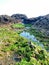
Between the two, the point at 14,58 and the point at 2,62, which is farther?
the point at 14,58

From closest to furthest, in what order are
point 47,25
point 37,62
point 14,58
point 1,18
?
point 37,62
point 14,58
point 47,25
point 1,18

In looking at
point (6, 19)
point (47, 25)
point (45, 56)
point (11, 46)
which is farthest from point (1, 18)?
point (45, 56)

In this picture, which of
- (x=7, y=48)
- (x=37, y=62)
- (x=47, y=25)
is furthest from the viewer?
(x=47, y=25)

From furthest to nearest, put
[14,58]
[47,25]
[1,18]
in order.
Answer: [1,18] → [47,25] → [14,58]

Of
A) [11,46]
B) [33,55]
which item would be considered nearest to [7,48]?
[11,46]

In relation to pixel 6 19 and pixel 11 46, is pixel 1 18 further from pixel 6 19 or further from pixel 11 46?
pixel 11 46

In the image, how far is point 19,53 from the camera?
5003 cm

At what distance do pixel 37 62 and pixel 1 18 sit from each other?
393 ft

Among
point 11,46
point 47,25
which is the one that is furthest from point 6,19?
point 11,46

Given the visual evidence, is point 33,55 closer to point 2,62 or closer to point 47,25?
point 2,62

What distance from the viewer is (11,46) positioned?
5709cm

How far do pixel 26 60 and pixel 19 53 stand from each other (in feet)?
15.7

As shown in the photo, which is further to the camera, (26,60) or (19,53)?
(19,53)

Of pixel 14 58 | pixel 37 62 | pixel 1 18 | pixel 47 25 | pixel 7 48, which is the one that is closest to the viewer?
pixel 37 62
